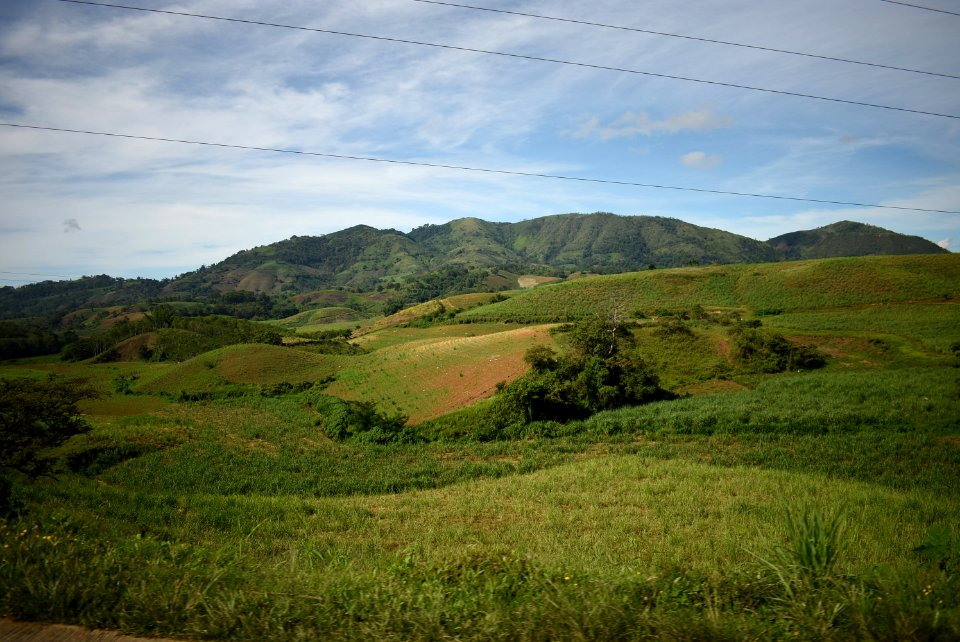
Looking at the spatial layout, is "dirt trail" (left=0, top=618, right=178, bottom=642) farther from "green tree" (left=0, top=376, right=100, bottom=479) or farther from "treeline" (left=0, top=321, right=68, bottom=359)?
"treeline" (left=0, top=321, right=68, bottom=359)

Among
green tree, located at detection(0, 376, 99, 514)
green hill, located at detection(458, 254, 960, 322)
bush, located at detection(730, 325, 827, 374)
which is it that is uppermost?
green hill, located at detection(458, 254, 960, 322)

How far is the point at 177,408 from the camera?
46.7m

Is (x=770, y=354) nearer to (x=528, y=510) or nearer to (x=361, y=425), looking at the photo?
(x=361, y=425)

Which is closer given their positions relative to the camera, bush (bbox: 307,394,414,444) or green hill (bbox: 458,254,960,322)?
bush (bbox: 307,394,414,444)

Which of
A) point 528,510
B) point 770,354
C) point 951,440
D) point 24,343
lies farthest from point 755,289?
point 24,343

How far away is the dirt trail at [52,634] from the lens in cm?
389

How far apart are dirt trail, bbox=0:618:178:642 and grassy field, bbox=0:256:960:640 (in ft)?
0.30

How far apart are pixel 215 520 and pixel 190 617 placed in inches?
404

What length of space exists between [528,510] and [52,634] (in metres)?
12.1

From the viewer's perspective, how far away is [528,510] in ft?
47.6

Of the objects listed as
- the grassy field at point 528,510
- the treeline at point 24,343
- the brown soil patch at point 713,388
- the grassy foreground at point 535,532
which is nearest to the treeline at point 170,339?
the treeline at point 24,343

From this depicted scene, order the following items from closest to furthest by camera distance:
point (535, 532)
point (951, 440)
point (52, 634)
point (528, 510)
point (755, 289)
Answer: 1. point (52, 634)
2. point (535, 532)
3. point (528, 510)
4. point (951, 440)
5. point (755, 289)

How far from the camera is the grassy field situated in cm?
427

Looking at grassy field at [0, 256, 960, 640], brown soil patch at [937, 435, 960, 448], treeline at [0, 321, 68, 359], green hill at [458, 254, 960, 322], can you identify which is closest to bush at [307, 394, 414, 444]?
grassy field at [0, 256, 960, 640]
